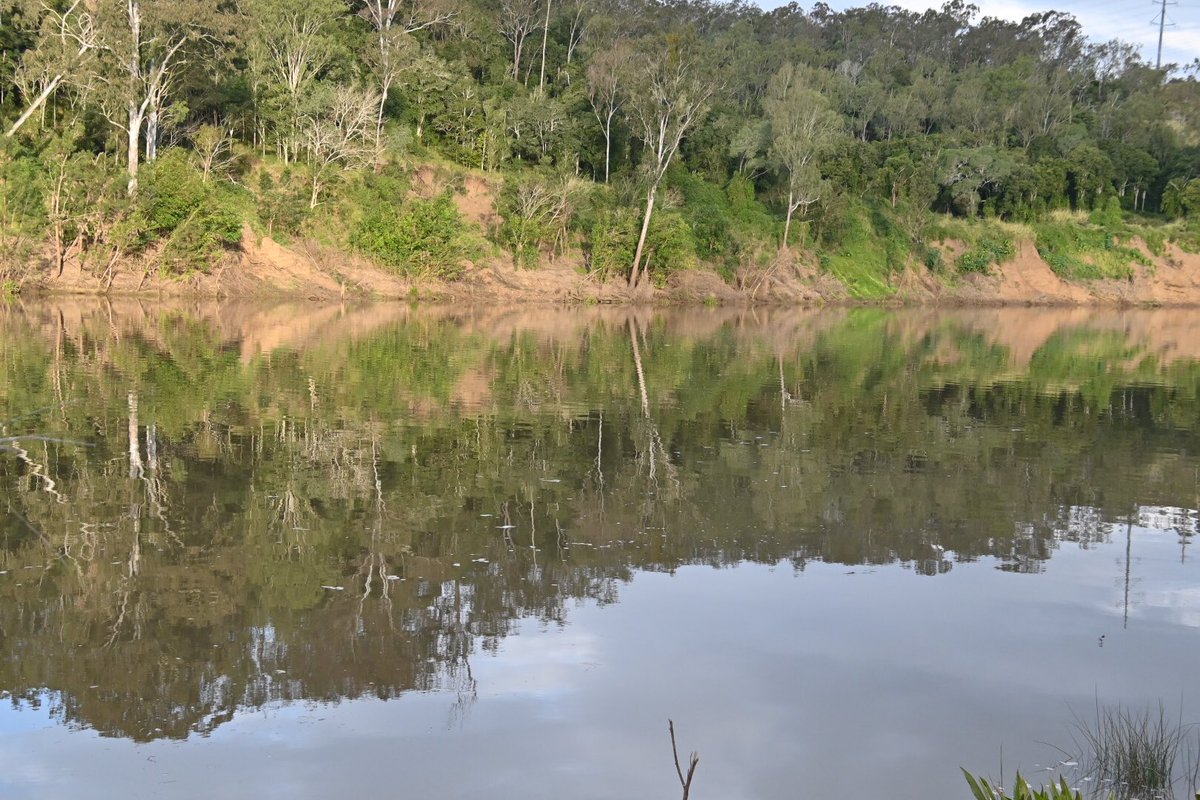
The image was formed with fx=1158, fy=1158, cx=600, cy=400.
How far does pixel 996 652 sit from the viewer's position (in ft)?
27.1

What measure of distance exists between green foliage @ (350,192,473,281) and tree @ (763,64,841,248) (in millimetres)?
22532

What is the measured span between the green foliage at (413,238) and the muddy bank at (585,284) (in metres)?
0.63

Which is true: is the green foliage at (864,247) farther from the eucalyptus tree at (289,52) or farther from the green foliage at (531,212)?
the eucalyptus tree at (289,52)

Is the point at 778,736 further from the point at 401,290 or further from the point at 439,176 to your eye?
the point at 439,176

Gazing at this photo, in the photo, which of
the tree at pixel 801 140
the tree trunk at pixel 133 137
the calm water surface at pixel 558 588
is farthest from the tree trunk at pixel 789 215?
the calm water surface at pixel 558 588

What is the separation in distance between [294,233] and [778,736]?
4863 centimetres

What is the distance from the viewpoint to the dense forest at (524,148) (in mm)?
45812

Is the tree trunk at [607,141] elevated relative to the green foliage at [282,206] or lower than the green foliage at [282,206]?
elevated

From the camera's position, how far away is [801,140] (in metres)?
68.2

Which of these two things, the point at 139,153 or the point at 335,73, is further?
the point at 335,73

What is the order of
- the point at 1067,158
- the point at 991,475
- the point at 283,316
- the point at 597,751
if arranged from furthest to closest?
the point at 1067,158 → the point at 283,316 → the point at 991,475 → the point at 597,751

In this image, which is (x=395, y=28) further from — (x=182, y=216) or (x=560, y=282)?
(x=182, y=216)

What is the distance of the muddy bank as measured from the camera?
4759cm

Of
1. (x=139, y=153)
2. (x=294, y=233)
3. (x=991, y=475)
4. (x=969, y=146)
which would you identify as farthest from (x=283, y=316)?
(x=969, y=146)
